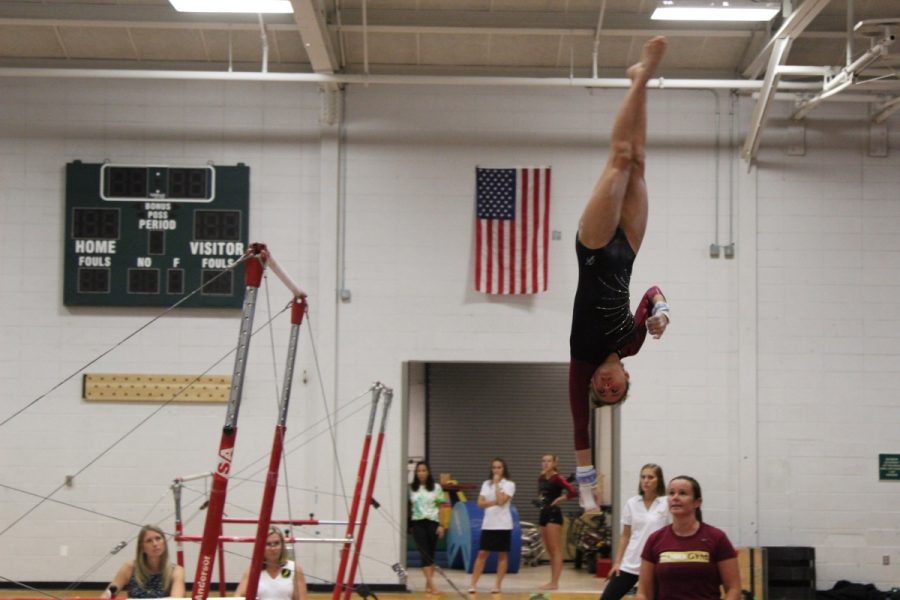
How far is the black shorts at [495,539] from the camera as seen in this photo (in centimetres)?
1226

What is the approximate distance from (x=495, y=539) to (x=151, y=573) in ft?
17.9

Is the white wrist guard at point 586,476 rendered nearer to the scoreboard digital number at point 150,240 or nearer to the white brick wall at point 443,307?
the white brick wall at point 443,307

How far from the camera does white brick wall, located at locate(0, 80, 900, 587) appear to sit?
12859mm

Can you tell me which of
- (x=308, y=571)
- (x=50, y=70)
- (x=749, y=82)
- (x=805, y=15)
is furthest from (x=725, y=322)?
(x=50, y=70)

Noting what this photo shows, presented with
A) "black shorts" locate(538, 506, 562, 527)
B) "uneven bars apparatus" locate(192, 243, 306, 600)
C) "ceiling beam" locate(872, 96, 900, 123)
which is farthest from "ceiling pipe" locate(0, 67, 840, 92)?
"uneven bars apparatus" locate(192, 243, 306, 600)

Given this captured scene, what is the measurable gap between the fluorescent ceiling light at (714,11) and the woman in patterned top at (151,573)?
701 centimetres

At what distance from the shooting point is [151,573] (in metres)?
7.50

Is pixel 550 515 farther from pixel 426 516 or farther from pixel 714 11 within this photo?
pixel 714 11

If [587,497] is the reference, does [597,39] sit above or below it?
above

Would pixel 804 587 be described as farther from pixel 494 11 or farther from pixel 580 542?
pixel 494 11

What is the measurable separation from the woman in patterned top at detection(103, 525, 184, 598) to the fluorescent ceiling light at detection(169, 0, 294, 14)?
5.58 metres

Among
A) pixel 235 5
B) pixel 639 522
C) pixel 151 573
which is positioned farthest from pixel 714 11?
pixel 151 573

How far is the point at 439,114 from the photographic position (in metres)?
13.3

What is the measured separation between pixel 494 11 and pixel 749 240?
13.3 feet
